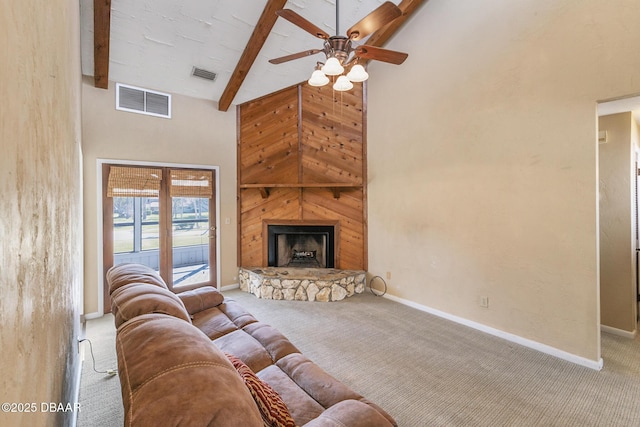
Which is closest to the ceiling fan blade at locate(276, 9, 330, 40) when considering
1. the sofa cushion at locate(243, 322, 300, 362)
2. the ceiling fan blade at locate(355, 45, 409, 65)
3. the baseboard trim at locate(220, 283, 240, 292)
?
the ceiling fan blade at locate(355, 45, 409, 65)

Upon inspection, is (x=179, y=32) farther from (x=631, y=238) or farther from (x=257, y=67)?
(x=631, y=238)

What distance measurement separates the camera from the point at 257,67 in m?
4.38

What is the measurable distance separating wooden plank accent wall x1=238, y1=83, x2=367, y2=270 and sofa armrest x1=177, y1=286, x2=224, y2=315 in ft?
7.08

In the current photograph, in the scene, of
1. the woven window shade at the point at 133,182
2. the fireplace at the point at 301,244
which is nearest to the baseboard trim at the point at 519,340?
the fireplace at the point at 301,244

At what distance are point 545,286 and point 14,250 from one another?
3751mm

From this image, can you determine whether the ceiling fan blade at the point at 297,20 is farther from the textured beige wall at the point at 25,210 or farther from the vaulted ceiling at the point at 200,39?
the textured beige wall at the point at 25,210

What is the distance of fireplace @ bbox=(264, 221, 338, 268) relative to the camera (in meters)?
5.01

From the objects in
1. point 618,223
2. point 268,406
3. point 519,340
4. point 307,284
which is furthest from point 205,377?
point 618,223

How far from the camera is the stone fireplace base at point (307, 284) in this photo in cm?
445

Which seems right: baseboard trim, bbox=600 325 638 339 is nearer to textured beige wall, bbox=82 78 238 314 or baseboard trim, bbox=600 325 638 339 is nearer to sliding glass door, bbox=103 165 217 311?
textured beige wall, bbox=82 78 238 314

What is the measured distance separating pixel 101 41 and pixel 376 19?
3.11 meters

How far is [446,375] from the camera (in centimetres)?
257

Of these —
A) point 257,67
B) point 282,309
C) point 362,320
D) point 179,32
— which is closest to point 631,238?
point 362,320

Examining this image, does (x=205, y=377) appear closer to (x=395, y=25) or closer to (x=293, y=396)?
(x=293, y=396)
